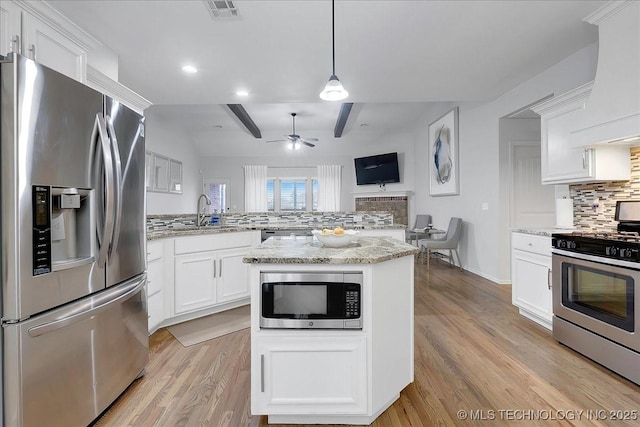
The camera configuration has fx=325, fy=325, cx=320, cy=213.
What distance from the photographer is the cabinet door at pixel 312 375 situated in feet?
5.13

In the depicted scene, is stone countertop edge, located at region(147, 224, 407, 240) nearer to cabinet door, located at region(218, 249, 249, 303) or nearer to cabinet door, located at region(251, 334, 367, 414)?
cabinet door, located at region(218, 249, 249, 303)

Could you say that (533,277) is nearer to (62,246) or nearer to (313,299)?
(313,299)

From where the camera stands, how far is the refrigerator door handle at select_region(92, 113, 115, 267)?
5.26 ft

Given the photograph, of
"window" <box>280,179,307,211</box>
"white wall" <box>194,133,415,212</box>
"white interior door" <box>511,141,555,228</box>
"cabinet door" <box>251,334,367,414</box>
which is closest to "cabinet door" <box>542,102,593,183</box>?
"white interior door" <box>511,141,555,228</box>

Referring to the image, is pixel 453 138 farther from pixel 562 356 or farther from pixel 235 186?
pixel 235 186

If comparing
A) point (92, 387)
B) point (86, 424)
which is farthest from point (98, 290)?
point (86, 424)

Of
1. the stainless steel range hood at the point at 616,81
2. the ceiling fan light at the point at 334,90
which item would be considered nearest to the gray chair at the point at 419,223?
the stainless steel range hood at the point at 616,81

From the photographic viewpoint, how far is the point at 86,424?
1551 mm

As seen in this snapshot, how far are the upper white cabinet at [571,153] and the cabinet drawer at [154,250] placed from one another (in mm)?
3637

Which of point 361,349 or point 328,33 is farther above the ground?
point 328,33

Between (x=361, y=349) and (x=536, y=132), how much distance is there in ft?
14.1

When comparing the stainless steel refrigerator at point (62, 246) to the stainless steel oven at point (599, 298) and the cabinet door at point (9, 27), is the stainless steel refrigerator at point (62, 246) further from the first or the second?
the stainless steel oven at point (599, 298)

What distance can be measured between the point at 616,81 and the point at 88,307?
3562 millimetres

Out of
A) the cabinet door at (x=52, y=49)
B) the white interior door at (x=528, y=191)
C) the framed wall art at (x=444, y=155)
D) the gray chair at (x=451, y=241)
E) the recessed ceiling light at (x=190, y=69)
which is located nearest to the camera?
the cabinet door at (x=52, y=49)
